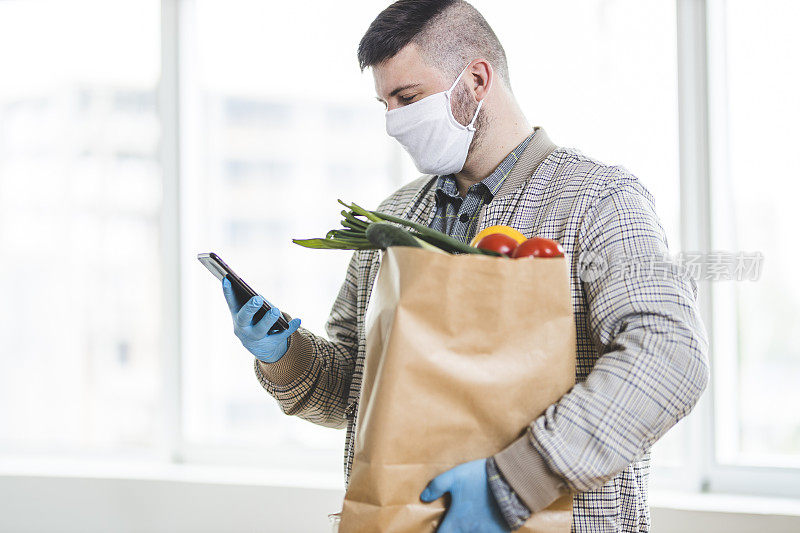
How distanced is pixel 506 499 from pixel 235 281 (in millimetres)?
516

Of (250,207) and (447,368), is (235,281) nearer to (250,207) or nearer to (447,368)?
(447,368)

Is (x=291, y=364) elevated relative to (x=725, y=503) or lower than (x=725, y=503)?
elevated

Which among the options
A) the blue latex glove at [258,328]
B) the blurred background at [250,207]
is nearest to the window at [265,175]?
the blurred background at [250,207]

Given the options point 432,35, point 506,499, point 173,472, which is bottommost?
point 173,472

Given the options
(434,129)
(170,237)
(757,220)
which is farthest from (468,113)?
(170,237)

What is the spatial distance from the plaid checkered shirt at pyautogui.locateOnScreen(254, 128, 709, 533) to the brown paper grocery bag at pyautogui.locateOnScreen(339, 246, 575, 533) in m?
0.05

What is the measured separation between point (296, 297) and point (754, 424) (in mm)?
1247

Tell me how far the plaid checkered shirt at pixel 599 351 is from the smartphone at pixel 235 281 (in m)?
0.08

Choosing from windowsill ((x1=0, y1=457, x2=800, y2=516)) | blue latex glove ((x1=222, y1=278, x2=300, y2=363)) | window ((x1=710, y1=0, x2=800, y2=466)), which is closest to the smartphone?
blue latex glove ((x1=222, y1=278, x2=300, y2=363))

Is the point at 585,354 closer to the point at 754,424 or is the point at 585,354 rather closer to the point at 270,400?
the point at 754,424

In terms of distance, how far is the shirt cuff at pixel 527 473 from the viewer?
2.63 ft

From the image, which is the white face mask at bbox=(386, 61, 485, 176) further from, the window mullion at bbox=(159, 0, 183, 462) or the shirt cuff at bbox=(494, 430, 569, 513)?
the window mullion at bbox=(159, 0, 183, 462)

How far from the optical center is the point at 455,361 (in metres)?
0.79

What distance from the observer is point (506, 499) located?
2.63 ft
